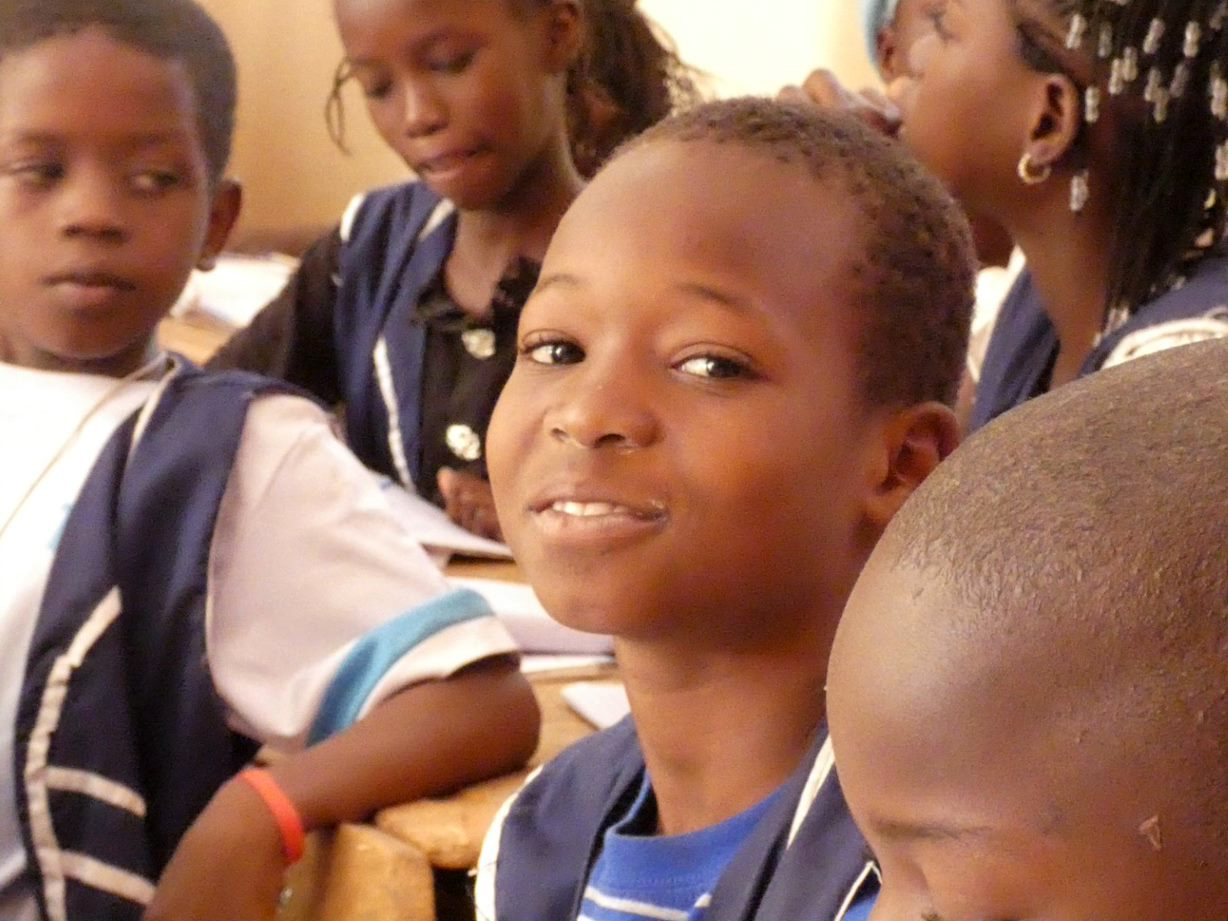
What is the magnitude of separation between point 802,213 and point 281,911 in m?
0.59

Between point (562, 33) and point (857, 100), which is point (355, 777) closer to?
point (562, 33)

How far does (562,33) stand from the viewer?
163 cm

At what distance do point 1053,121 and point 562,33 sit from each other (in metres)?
0.56

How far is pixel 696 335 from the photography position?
0.70 meters

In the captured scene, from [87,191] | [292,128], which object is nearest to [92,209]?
[87,191]

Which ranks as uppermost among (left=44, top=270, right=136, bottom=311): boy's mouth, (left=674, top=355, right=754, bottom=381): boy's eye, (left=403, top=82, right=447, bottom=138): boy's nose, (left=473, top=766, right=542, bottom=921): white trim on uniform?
(left=674, top=355, right=754, bottom=381): boy's eye

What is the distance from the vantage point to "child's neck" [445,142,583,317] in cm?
164

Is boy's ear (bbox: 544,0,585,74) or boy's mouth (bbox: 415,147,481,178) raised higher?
boy's ear (bbox: 544,0,585,74)

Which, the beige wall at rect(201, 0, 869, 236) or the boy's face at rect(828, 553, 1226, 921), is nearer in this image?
the boy's face at rect(828, 553, 1226, 921)

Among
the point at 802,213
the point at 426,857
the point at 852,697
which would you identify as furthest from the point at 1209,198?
the point at 852,697

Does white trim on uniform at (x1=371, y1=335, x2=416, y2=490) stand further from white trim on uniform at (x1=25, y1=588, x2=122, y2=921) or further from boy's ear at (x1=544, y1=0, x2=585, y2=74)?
white trim on uniform at (x1=25, y1=588, x2=122, y2=921)

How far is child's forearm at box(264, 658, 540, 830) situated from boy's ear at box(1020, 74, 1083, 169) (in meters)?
0.64

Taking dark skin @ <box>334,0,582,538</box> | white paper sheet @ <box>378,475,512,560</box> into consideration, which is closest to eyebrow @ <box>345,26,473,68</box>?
dark skin @ <box>334,0,582,538</box>

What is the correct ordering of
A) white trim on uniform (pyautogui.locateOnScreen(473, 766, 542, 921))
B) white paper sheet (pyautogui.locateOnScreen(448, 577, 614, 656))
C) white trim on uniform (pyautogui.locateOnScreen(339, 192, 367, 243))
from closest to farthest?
white trim on uniform (pyautogui.locateOnScreen(473, 766, 542, 921)) < white paper sheet (pyautogui.locateOnScreen(448, 577, 614, 656)) < white trim on uniform (pyautogui.locateOnScreen(339, 192, 367, 243))
